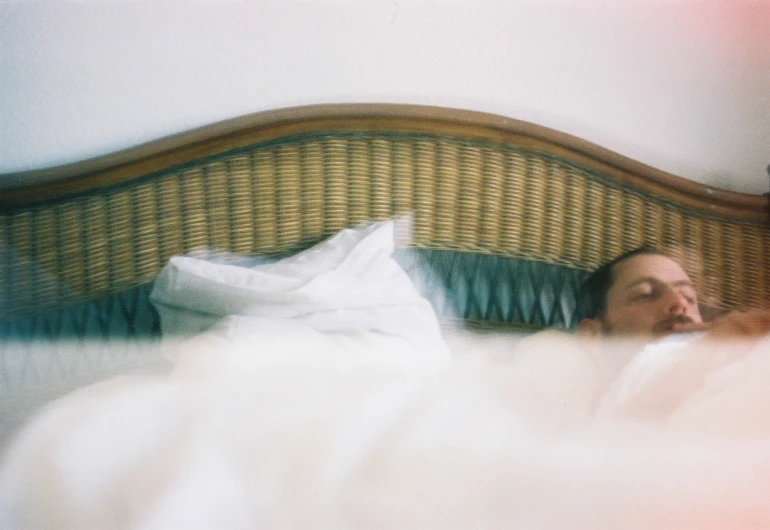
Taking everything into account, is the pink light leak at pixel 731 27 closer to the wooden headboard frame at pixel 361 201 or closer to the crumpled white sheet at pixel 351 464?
the wooden headboard frame at pixel 361 201

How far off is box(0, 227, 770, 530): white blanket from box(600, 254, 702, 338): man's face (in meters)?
0.09

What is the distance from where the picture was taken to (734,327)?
0.49 m

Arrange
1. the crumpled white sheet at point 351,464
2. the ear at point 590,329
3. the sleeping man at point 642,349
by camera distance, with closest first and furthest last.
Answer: the crumpled white sheet at point 351,464, the sleeping man at point 642,349, the ear at point 590,329

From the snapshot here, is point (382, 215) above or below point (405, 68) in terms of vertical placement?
below

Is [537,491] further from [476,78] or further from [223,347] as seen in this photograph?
[476,78]

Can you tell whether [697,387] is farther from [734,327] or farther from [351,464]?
[351,464]

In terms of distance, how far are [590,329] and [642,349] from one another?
2.5 inches

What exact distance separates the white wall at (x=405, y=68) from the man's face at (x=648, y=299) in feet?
0.51

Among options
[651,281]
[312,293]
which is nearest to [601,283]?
[651,281]

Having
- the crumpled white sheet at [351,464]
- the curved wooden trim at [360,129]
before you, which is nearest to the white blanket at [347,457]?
the crumpled white sheet at [351,464]

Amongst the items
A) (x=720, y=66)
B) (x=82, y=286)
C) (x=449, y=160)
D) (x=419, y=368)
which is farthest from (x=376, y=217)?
(x=720, y=66)

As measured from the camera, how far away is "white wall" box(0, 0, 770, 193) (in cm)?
61

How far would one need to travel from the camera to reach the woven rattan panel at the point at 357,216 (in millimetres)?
582

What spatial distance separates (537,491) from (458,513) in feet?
0.16
